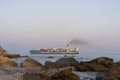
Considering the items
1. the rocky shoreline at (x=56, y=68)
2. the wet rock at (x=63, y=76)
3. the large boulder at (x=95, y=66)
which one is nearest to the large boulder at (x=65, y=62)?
the rocky shoreline at (x=56, y=68)

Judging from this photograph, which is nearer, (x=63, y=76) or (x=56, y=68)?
(x=63, y=76)

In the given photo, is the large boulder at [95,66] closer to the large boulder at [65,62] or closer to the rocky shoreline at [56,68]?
the rocky shoreline at [56,68]

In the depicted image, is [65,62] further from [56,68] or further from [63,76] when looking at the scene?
[63,76]

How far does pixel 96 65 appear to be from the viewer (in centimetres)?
4544

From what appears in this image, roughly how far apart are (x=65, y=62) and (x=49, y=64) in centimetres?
755

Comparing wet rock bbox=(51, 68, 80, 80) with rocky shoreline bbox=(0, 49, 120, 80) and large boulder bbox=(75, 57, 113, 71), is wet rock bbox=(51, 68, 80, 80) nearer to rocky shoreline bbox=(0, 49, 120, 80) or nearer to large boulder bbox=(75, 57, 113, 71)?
rocky shoreline bbox=(0, 49, 120, 80)

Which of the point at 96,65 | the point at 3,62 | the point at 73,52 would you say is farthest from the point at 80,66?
the point at 73,52

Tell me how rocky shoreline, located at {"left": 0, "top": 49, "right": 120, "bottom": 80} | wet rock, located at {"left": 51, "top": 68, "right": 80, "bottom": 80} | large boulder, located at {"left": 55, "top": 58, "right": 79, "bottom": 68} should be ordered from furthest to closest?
1. large boulder, located at {"left": 55, "top": 58, "right": 79, "bottom": 68}
2. rocky shoreline, located at {"left": 0, "top": 49, "right": 120, "bottom": 80}
3. wet rock, located at {"left": 51, "top": 68, "right": 80, "bottom": 80}

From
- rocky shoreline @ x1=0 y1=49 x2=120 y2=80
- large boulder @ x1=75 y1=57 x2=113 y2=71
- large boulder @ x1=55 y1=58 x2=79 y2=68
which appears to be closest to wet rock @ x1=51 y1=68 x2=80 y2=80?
rocky shoreline @ x1=0 y1=49 x2=120 y2=80

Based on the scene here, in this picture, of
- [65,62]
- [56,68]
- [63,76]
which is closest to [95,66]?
[65,62]

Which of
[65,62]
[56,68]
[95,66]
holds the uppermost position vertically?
[65,62]

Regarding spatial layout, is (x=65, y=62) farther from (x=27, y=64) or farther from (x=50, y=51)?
(x=50, y=51)

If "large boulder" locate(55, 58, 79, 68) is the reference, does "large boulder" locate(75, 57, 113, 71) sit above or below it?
below

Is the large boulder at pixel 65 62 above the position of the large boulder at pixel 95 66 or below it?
above
